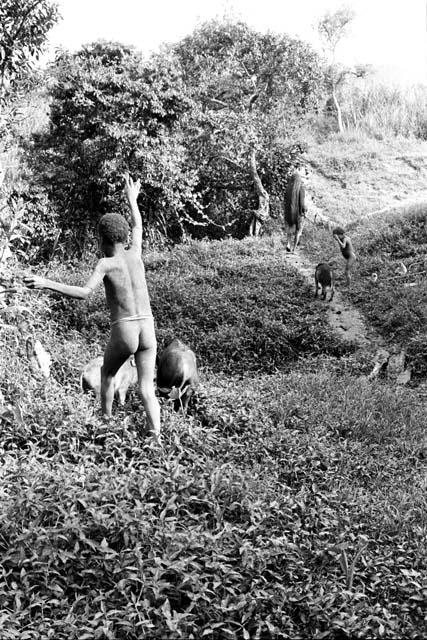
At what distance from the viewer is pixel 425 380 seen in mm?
8578

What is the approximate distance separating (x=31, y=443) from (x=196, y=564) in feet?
6.25

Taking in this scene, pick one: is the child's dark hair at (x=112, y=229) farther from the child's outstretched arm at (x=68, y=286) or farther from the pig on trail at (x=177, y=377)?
the pig on trail at (x=177, y=377)

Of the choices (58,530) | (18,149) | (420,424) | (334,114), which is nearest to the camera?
(58,530)

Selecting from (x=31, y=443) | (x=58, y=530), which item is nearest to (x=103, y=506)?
(x=58, y=530)

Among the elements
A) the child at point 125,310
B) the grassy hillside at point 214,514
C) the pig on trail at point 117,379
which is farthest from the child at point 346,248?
the child at point 125,310

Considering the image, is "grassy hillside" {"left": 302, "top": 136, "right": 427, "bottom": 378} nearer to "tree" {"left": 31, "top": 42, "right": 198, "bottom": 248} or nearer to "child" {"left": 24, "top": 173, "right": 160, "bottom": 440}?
"tree" {"left": 31, "top": 42, "right": 198, "bottom": 248}

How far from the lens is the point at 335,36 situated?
26.7 meters

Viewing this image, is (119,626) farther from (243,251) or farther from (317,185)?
(317,185)

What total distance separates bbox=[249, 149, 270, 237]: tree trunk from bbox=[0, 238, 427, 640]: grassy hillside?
442 inches

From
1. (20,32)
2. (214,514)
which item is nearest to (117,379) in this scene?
(214,514)

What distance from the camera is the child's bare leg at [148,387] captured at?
528 centimetres

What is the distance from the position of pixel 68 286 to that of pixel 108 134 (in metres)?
11.5

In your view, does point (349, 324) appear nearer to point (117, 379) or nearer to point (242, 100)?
point (117, 379)

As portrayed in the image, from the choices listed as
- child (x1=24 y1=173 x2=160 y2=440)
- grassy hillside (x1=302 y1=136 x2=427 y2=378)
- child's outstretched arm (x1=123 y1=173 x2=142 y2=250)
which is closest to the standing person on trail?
grassy hillside (x1=302 y1=136 x2=427 y2=378)
